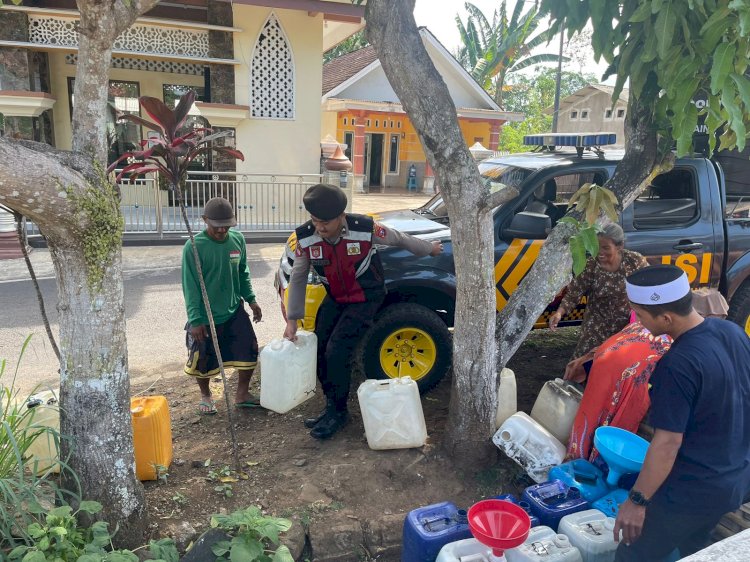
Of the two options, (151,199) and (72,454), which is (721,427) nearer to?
(72,454)

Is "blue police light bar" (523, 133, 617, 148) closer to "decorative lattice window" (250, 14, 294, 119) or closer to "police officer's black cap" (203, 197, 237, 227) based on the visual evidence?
"police officer's black cap" (203, 197, 237, 227)

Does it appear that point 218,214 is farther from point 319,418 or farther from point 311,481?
point 311,481

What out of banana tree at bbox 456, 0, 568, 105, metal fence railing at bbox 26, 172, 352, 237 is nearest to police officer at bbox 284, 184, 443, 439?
metal fence railing at bbox 26, 172, 352, 237

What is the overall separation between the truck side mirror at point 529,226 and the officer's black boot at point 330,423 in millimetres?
1892

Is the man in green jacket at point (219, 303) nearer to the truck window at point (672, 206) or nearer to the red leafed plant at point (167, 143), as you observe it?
the red leafed plant at point (167, 143)

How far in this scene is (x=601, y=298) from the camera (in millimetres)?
4199

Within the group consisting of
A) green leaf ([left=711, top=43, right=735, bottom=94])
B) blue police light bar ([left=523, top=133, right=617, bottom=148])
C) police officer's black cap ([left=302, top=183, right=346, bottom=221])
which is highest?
green leaf ([left=711, top=43, right=735, bottom=94])

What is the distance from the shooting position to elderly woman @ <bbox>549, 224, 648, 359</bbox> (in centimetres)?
393

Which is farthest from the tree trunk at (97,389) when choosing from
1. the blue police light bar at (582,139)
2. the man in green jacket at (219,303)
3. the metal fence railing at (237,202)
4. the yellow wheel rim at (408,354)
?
the metal fence railing at (237,202)

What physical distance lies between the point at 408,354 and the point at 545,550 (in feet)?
6.83

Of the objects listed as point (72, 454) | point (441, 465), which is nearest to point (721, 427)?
point (441, 465)

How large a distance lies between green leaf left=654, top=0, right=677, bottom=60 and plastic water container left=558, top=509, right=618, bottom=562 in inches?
86.5

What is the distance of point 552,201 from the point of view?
203 inches

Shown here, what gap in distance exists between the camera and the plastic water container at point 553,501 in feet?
9.47
